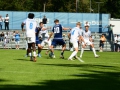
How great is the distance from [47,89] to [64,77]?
9.40ft

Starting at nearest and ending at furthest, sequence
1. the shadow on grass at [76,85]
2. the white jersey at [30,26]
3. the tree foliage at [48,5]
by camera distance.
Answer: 1. the shadow on grass at [76,85]
2. the white jersey at [30,26]
3. the tree foliage at [48,5]

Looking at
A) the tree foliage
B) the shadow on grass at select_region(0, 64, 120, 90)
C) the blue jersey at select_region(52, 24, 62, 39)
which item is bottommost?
the shadow on grass at select_region(0, 64, 120, 90)

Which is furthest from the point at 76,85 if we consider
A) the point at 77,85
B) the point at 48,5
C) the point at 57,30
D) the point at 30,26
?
the point at 48,5

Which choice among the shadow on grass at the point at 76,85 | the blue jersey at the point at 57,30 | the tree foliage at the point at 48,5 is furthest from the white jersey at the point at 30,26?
the tree foliage at the point at 48,5

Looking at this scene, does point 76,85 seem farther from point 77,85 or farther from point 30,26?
point 30,26

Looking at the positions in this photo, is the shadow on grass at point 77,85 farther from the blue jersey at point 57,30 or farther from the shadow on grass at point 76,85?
the blue jersey at point 57,30

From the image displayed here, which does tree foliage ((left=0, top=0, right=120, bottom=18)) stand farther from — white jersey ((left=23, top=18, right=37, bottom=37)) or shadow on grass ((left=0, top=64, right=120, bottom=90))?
shadow on grass ((left=0, top=64, right=120, bottom=90))

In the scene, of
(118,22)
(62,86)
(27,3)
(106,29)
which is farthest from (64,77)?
(27,3)

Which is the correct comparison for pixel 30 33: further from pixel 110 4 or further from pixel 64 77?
pixel 110 4

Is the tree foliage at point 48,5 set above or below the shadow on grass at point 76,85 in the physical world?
above

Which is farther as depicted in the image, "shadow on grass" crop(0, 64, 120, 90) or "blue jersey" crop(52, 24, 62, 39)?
"blue jersey" crop(52, 24, 62, 39)

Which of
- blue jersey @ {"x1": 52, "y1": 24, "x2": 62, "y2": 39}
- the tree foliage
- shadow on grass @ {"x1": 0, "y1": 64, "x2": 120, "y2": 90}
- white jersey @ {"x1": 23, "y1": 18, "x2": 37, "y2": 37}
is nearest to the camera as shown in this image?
shadow on grass @ {"x1": 0, "y1": 64, "x2": 120, "y2": 90}

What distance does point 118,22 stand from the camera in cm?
5988

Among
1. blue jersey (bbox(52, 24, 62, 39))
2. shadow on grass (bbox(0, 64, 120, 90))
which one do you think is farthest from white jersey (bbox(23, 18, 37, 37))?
shadow on grass (bbox(0, 64, 120, 90))
